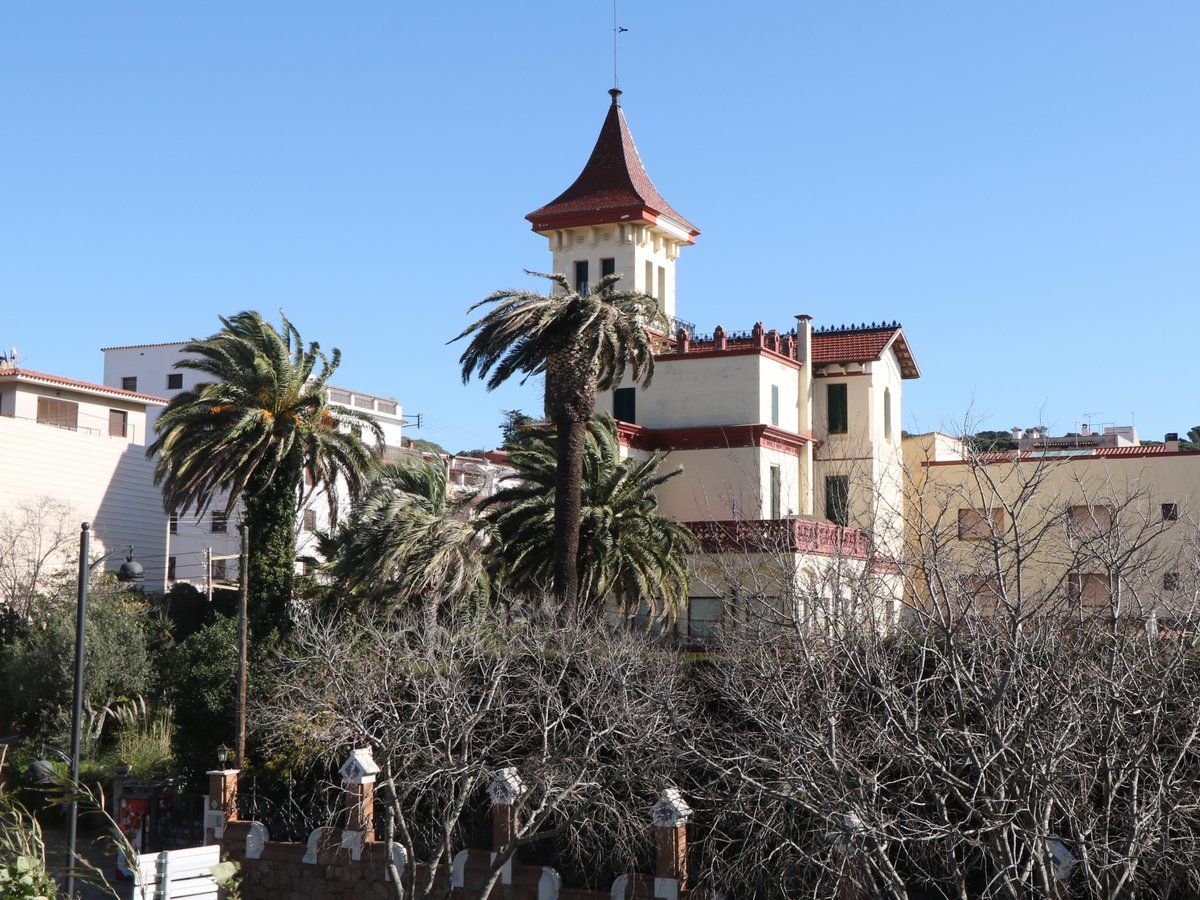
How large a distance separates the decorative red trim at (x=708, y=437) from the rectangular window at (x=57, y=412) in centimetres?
2213

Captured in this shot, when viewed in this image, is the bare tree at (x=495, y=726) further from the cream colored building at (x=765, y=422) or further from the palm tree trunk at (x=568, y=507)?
the cream colored building at (x=765, y=422)

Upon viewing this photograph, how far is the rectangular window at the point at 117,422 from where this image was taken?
51875mm

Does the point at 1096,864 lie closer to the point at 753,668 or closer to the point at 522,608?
the point at 753,668

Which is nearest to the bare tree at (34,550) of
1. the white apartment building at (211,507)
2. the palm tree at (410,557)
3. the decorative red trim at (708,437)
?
the white apartment building at (211,507)

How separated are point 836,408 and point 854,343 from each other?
2.11m

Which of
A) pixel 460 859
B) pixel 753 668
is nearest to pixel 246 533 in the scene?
pixel 460 859

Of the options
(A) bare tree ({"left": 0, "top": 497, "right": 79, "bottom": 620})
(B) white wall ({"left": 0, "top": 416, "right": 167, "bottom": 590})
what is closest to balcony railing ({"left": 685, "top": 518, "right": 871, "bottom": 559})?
(A) bare tree ({"left": 0, "top": 497, "right": 79, "bottom": 620})

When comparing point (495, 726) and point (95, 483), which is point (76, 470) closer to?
point (95, 483)

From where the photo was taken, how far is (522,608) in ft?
94.7

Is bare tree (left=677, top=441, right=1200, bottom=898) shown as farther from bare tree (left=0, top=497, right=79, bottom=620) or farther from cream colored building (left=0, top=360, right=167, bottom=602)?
cream colored building (left=0, top=360, right=167, bottom=602)

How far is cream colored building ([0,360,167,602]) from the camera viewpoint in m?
43.8

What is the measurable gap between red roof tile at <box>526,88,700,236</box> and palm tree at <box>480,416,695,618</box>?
1903 cm

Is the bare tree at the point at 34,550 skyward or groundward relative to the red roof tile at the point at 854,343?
groundward

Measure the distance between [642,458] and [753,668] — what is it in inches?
700
